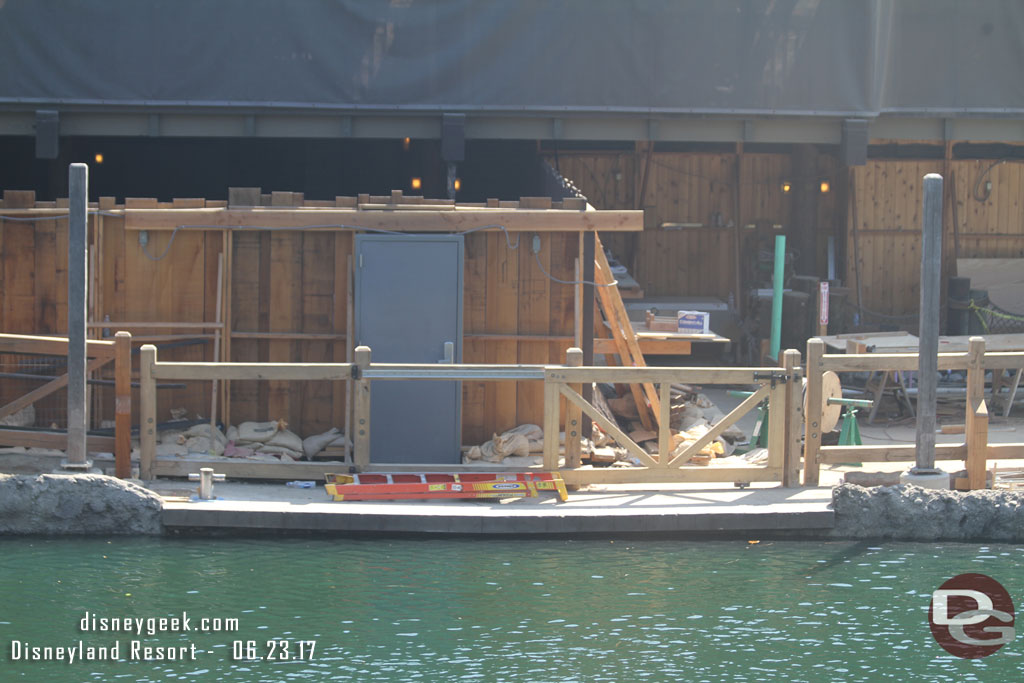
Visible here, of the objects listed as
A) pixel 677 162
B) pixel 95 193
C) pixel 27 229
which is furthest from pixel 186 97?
pixel 677 162

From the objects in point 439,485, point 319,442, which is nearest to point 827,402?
point 439,485

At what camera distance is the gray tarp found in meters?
17.0

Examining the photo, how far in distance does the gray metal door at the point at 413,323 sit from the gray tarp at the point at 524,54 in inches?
231

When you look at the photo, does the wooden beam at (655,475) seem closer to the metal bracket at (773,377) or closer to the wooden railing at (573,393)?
the wooden railing at (573,393)

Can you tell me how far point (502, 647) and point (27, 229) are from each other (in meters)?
6.96

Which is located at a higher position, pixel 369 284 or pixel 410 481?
pixel 369 284

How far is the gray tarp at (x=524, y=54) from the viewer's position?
55.7ft

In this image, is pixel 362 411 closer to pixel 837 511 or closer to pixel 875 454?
pixel 837 511

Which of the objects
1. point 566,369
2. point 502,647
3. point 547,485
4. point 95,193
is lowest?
point 502,647

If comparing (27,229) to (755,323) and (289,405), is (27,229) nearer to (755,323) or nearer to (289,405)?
(289,405)

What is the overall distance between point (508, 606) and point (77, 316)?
174 inches

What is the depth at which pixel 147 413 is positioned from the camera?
10.5 metres

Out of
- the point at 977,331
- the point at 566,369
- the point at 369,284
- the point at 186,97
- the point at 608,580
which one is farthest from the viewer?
the point at 977,331

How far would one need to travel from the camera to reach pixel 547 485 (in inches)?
420
